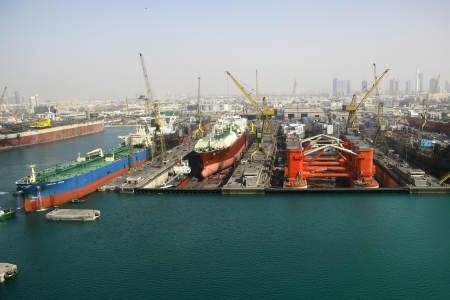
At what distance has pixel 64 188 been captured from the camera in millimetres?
20797

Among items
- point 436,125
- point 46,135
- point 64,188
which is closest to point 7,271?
point 64,188

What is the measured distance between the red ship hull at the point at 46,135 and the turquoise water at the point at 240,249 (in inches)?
1314

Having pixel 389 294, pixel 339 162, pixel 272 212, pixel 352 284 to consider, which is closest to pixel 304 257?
pixel 352 284

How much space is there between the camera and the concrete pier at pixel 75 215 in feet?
59.3

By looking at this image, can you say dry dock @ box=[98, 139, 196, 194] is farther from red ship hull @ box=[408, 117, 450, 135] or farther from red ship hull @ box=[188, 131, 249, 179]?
red ship hull @ box=[408, 117, 450, 135]

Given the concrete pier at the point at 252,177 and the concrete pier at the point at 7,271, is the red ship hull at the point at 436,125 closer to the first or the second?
the concrete pier at the point at 252,177

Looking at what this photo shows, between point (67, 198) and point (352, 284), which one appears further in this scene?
point (67, 198)

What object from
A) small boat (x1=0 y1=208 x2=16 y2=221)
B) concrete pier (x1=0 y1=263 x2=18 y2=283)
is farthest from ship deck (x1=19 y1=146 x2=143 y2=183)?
concrete pier (x1=0 y1=263 x2=18 y2=283)

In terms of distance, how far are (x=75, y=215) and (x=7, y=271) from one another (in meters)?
5.23

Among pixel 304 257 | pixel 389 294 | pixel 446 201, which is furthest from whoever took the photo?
pixel 446 201

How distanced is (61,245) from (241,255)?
7804 millimetres

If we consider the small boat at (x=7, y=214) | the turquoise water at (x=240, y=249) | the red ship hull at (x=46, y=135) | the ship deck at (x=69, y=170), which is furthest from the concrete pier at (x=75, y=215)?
the red ship hull at (x=46, y=135)

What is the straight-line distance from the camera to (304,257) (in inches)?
556

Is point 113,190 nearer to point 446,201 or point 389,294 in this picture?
point 389,294
